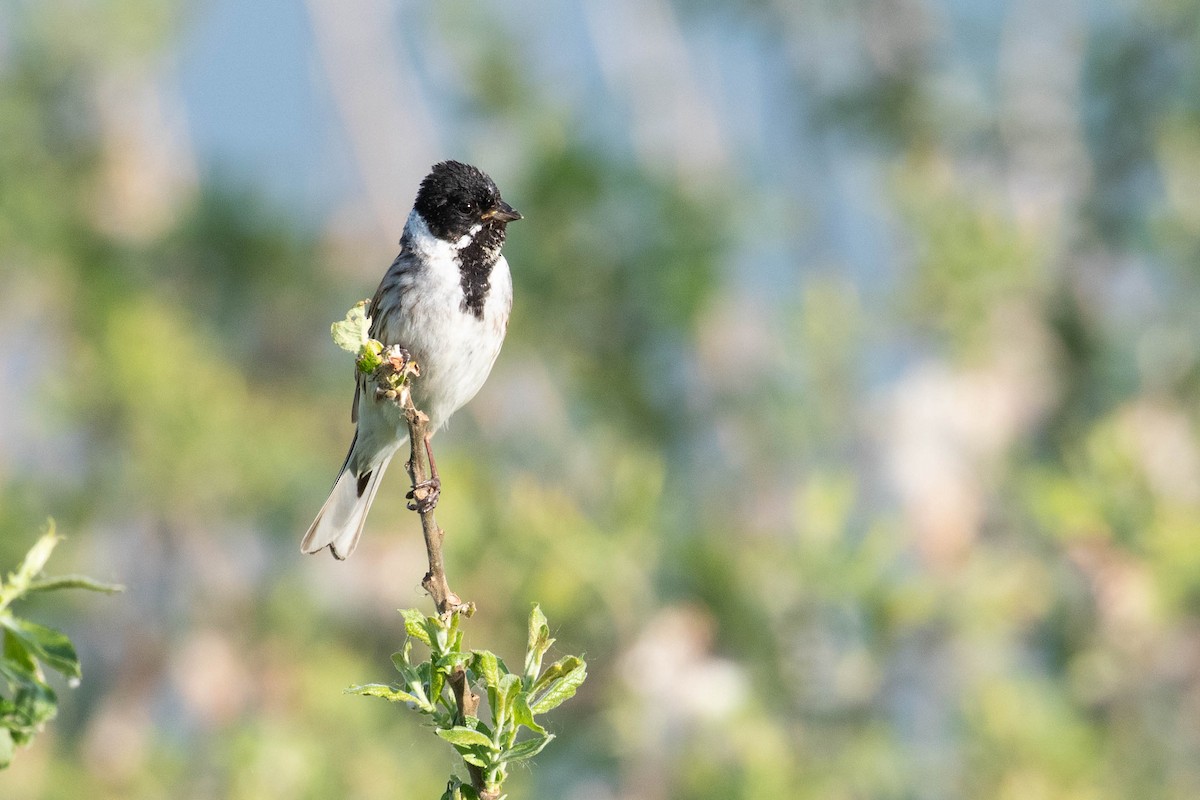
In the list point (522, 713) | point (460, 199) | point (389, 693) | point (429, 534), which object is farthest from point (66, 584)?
point (460, 199)

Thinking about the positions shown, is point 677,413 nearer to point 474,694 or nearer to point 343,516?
point 343,516

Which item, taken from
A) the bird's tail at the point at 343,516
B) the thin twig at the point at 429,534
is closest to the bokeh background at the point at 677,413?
the bird's tail at the point at 343,516

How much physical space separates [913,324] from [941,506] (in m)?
0.85

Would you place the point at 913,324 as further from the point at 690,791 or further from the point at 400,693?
the point at 400,693

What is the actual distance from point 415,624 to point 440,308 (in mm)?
2076

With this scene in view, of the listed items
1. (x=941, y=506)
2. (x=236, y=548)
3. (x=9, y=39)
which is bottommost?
(x=941, y=506)

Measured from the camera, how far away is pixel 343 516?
3.54m

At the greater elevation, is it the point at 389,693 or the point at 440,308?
the point at 440,308

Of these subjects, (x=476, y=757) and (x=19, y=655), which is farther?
(x=476, y=757)

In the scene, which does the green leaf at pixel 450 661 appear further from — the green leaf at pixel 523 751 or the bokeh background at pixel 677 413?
the bokeh background at pixel 677 413

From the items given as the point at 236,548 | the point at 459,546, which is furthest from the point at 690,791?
the point at 236,548

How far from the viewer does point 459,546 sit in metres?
4.91

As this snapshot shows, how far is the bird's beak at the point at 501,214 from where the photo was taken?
3.44 m

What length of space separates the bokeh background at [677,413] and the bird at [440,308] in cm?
92
